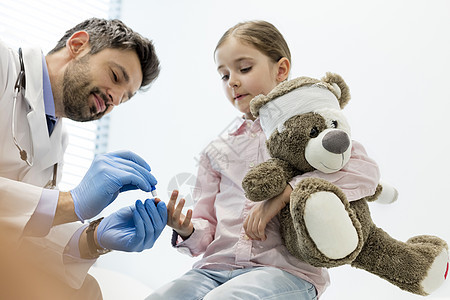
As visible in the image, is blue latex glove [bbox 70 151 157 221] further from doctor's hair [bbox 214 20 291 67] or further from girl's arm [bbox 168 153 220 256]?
doctor's hair [bbox 214 20 291 67]

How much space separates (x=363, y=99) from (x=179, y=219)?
1155 millimetres

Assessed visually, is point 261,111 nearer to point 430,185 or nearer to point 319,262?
point 319,262

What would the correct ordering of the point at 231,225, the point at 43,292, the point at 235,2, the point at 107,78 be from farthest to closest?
the point at 235,2, the point at 107,78, the point at 231,225, the point at 43,292

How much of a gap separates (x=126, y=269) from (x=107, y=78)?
5.27ft

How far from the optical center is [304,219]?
0.96 metres

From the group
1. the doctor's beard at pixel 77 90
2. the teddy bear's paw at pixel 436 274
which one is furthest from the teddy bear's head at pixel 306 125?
the doctor's beard at pixel 77 90

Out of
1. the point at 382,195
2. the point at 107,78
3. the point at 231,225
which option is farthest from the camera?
→ the point at 107,78

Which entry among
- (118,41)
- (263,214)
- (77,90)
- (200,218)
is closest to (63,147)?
(77,90)

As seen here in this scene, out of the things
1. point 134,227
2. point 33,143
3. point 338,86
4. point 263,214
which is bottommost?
point 134,227

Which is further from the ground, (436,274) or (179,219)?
(436,274)

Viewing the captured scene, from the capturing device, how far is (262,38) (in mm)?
1380

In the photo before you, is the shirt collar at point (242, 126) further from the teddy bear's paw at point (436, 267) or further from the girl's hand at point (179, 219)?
the teddy bear's paw at point (436, 267)

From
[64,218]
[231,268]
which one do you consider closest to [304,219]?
[231,268]

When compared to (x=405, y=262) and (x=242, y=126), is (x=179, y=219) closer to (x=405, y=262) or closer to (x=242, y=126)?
(x=242, y=126)
